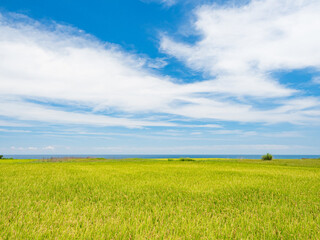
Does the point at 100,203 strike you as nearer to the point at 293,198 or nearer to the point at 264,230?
the point at 264,230

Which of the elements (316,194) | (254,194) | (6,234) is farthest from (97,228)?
(316,194)

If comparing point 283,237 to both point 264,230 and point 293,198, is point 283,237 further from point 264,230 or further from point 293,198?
point 293,198

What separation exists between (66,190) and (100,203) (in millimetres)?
2102

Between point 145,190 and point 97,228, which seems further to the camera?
point 145,190

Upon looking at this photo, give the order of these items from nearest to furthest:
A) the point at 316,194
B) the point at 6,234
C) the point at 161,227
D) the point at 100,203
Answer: the point at 6,234 → the point at 161,227 → the point at 100,203 → the point at 316,194

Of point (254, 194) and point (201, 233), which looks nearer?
point (201, 233)

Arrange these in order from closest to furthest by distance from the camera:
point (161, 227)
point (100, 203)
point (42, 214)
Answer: point (161, 227) < point (42, 214) < point (100, 203)

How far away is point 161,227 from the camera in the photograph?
10.9ft

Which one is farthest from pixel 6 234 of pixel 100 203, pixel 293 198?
pixel 293 198

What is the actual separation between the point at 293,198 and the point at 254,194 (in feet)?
3.28

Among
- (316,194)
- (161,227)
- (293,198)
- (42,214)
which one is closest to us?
(161,227)

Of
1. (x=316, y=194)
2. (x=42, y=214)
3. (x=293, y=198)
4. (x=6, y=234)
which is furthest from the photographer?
(x=316, y=194)

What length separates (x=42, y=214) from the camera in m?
3.82

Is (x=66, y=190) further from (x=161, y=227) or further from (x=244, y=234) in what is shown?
(x=244, y=234)
